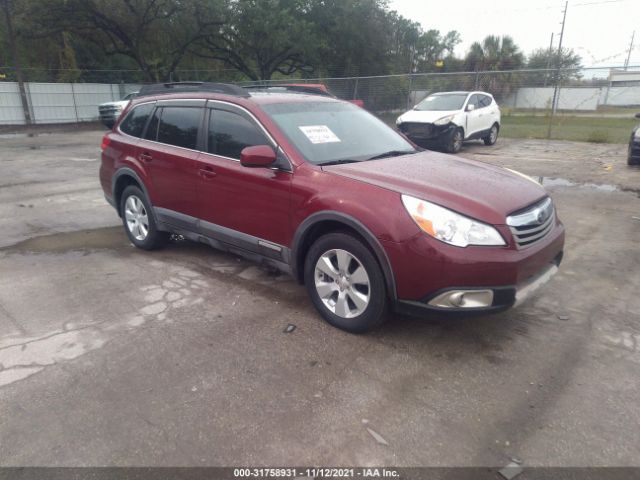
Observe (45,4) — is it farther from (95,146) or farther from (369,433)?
(369,433)

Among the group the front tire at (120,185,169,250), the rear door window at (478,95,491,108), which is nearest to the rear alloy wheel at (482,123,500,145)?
the rear door window at (478,95,491,108)

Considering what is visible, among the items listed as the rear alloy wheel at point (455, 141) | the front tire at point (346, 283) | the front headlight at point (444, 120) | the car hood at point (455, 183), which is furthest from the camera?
the rear alloy wheel at point (455, 141)

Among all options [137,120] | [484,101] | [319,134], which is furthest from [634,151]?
[137,120]

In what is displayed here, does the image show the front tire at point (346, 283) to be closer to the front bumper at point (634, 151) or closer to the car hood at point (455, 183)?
the car hood at point (455, 183)

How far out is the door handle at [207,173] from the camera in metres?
4.37

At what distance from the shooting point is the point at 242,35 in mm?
28344

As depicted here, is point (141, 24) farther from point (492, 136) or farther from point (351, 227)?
point (351, 227)

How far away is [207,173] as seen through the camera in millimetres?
4422

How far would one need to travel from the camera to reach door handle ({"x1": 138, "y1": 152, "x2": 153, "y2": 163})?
16.7 feet

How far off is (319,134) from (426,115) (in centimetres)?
1014

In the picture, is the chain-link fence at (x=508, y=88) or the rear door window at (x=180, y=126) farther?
the chain-link fence at (x=508, y=88)

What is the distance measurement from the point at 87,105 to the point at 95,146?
12.1m

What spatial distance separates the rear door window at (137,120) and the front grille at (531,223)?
4029mm

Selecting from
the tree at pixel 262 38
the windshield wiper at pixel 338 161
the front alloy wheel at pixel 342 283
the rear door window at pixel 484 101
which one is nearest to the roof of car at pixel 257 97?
the windshield wiper at pixel 338 161
